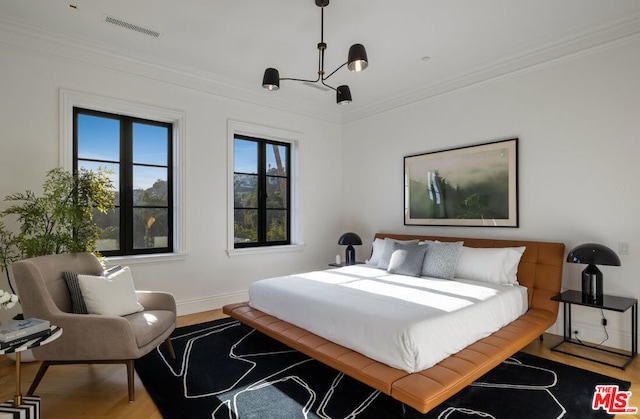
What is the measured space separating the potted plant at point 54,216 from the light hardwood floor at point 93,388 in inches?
23.2

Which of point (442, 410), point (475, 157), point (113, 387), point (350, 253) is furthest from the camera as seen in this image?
point (350, 253)

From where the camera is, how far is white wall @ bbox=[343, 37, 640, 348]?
123 inches

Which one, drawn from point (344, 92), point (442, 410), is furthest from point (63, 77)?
point (442, 410)

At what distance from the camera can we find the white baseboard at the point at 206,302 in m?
4.23

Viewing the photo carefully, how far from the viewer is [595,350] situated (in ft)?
10.4

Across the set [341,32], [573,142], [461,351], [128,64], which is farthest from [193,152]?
[573,142]

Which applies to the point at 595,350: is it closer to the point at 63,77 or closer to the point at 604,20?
the point at 604,20

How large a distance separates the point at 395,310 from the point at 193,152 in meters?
3.13

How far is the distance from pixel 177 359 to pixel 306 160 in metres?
3.38

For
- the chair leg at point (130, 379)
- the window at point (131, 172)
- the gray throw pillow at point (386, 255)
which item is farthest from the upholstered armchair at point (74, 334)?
the gray throw pillow at point (386, 255)

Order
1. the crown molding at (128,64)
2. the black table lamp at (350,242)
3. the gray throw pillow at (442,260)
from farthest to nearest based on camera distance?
1. the black table lamp at (350,242)
2. the gray throw pillow at (442,260)
3. the crown molding at (128,64)

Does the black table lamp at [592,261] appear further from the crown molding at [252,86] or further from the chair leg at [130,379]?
the chair leg at [130,379]

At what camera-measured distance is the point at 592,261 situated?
291 centimetres

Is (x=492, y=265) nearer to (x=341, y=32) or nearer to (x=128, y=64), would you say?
(x=341, y=32)
